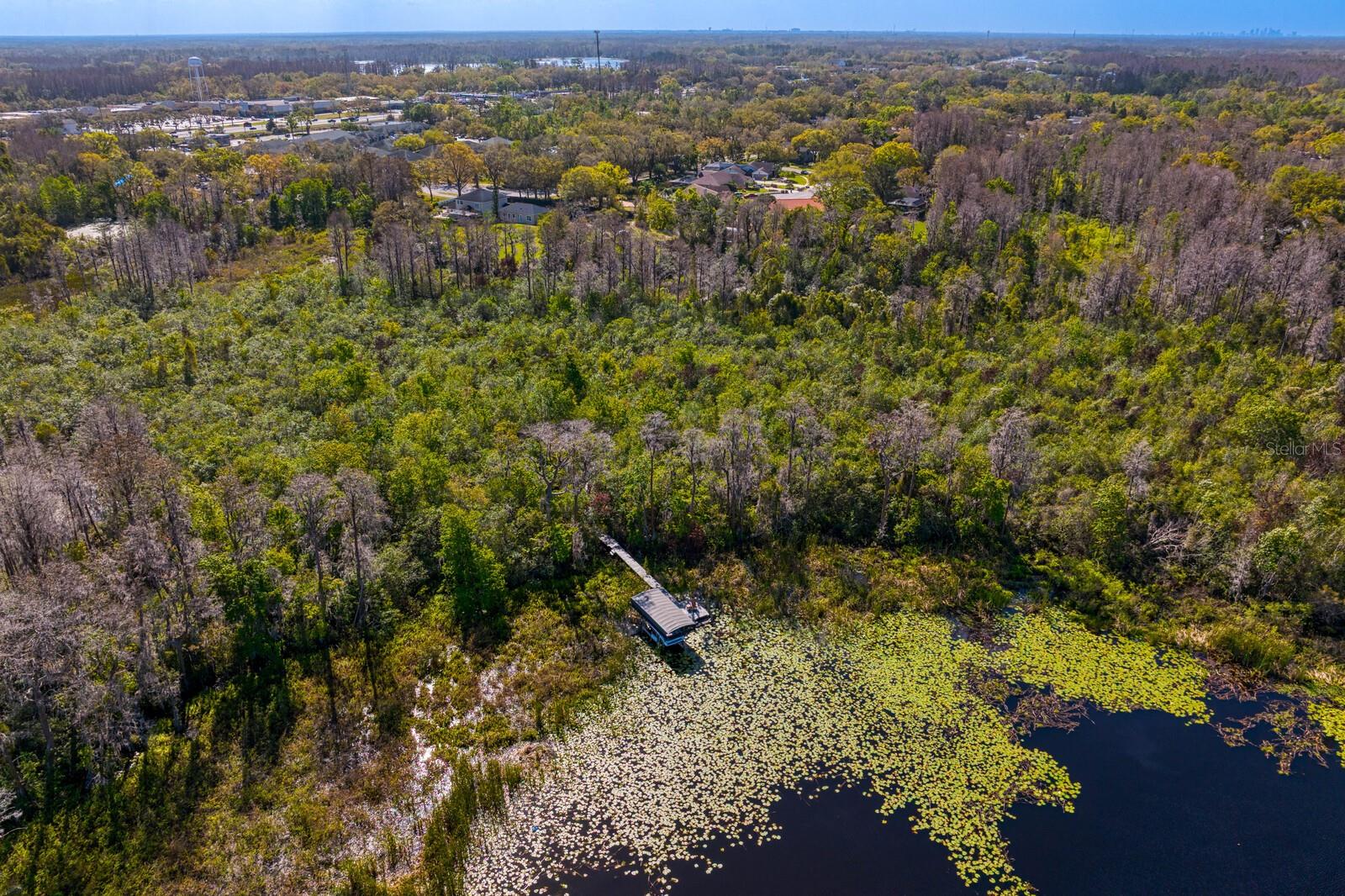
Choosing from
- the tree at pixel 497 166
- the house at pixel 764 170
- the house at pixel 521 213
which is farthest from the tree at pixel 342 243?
the house at pixel 764 170

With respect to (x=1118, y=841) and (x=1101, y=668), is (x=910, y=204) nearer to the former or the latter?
(x=1101, y=668)

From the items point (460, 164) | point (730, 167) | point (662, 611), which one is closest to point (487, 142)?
point (460, 164)

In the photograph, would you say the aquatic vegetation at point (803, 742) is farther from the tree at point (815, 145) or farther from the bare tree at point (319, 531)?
the tree at point (815, 145)

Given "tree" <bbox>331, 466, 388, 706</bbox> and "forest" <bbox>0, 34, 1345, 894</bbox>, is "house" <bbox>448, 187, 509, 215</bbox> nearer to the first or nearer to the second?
"forest" <bbox>0, 34, 1345, 894</bbox>

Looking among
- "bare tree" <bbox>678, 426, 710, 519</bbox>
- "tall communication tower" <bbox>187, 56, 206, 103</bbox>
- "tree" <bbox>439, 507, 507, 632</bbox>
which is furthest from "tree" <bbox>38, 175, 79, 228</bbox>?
"tall communication tower" <bbox>187, 56, 206, 103</bbox>

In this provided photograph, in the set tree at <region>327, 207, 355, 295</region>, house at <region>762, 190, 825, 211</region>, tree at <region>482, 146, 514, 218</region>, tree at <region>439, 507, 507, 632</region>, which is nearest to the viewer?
tree at <region>439, 507, 507, 632</region>

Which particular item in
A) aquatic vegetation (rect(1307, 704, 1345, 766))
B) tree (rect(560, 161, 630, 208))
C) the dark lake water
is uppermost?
tree (rect(560, 161, 630, 208))

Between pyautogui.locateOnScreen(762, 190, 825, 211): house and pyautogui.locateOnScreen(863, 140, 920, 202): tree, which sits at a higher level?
pyautogui.locateOnScreen(863, 140, 920, 202): tree
